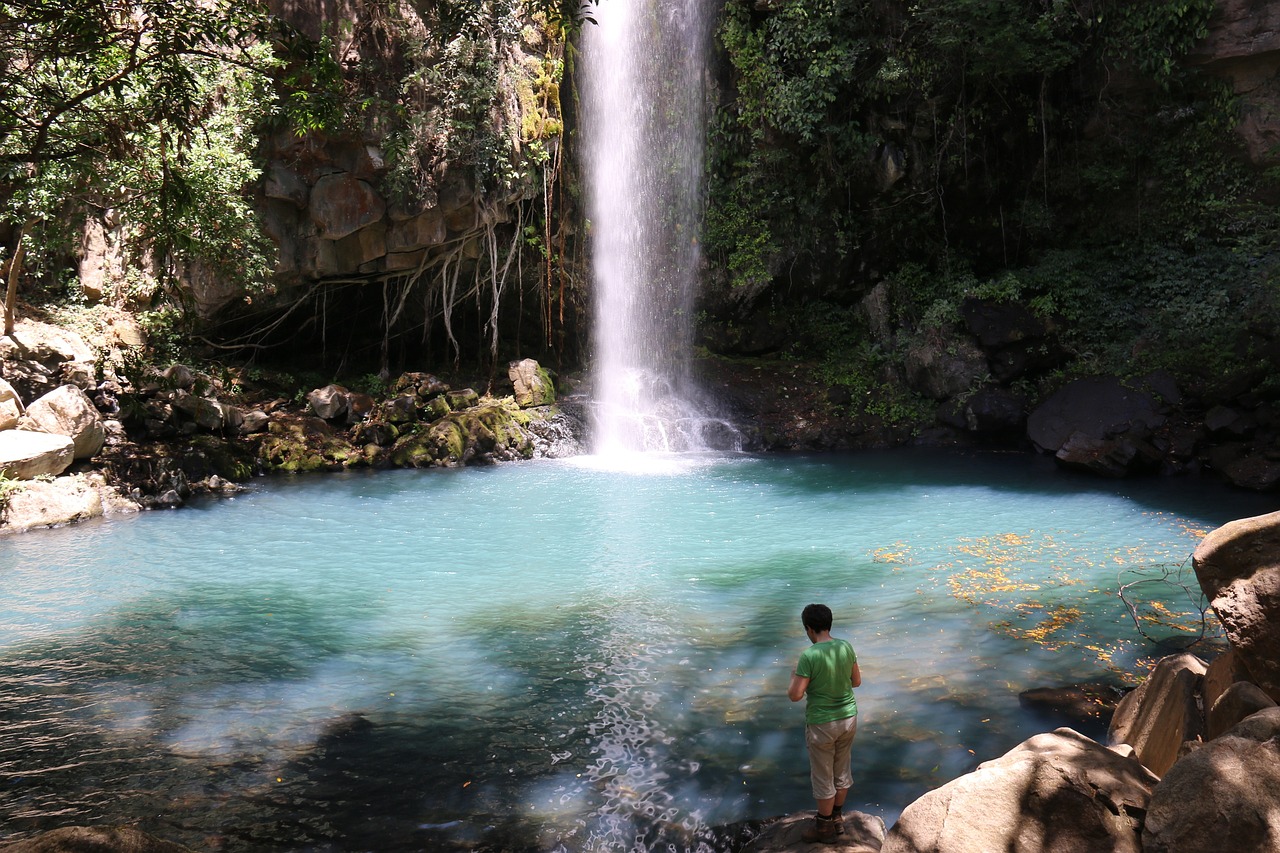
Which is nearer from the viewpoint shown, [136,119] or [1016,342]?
[136,119]

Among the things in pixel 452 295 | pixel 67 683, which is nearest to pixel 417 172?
pixel 452 295

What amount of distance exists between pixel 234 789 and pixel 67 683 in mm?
2498

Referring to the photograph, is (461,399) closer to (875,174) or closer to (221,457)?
(221,457)

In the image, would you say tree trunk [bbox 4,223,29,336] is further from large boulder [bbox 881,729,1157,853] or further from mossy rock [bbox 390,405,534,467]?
large boulder [bbox 881,729,1157,853]

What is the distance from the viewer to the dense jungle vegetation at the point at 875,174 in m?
15.0

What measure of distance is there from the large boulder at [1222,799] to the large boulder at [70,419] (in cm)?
1335

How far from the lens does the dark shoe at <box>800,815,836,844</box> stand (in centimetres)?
392

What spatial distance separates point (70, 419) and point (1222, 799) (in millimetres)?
13765

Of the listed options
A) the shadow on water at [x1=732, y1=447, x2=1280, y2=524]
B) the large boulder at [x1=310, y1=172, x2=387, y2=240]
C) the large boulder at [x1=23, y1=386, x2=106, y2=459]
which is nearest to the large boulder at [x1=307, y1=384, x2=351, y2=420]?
the large boulder at [x1=310, y1=172, x2=387, y2=240]

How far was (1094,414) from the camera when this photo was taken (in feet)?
48.6

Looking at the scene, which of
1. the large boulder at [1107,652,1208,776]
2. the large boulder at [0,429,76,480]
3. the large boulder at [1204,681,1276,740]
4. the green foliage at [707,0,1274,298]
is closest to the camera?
the large boulder at [1204,681,1276,740]

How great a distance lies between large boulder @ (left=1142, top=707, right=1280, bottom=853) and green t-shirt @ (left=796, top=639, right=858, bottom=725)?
51.4 inches

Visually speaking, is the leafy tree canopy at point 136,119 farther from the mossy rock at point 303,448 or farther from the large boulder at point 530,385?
the large boulder at point 530,385

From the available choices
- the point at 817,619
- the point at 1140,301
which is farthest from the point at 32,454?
the point at 1140,301
